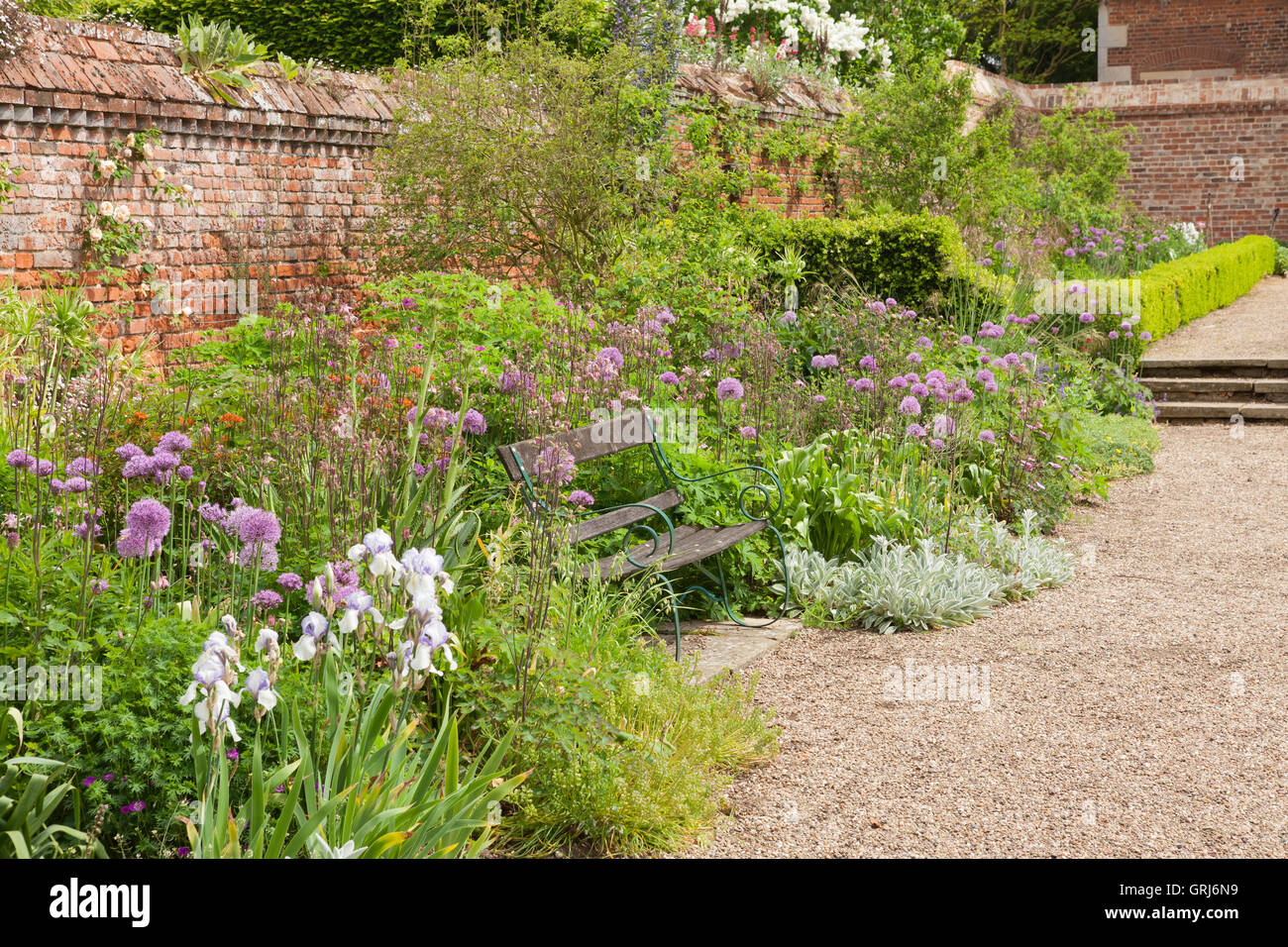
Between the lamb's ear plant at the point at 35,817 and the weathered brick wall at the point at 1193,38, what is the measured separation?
994 inches

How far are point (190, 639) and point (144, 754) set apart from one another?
1.03 ft

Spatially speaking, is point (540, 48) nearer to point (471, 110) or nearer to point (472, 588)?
point (471, 110)

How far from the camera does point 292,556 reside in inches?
140

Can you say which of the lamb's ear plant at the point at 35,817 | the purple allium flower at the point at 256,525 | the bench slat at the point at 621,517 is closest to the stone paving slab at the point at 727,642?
the bench slat at the point at 621,517

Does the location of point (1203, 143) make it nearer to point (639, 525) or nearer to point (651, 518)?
point (651, 518)

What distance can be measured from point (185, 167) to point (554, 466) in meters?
5.02

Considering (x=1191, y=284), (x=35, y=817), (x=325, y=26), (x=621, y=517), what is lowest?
(x=35, y=817)

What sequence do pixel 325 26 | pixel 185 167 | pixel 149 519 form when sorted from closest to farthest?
1. pixel 149 519
2. pixel 185 167
3. pixel 325 26

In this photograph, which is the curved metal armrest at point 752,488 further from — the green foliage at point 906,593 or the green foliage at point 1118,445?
the green foliage at point 1118,445

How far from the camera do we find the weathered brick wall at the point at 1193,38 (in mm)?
22656

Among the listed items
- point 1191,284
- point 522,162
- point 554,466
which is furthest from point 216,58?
point 1191,284

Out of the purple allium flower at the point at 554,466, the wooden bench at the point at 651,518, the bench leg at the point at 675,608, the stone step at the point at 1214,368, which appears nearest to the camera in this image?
the purple allium flower at the point at 554,466

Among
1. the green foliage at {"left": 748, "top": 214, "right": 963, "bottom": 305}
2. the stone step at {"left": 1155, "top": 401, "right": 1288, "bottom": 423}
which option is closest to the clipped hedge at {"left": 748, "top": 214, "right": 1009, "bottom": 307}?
the green foliage at {"left": 748, "top": 214, "right": 963, "bottom": 305}

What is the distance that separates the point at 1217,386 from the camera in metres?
11.1
